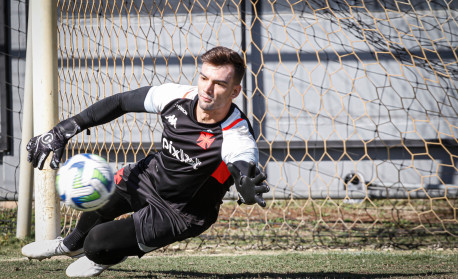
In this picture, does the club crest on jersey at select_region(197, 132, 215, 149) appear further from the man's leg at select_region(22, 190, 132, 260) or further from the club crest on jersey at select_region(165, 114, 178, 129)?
the man's leg at select_region(22, 190, 132, 260)

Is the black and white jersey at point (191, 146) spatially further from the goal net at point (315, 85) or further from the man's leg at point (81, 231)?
the goal net at point (315, 85)

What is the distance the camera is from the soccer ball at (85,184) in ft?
11.6

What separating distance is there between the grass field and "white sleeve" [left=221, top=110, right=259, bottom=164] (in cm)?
113

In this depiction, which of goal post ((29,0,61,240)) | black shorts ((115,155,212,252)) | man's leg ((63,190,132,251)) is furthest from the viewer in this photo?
goal post ((29,0,61,240))

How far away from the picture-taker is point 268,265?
15.9 ft

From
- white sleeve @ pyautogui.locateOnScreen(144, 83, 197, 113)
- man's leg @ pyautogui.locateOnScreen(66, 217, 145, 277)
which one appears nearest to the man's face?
white sleeve @ pyautogui.locateOnScreen(144, 83, 197, 113)

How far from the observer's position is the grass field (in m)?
4.36

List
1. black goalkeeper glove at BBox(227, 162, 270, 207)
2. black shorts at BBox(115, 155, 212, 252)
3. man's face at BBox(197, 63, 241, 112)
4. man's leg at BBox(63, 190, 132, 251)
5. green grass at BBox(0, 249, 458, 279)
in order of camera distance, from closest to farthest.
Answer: black goalkeeper glove at BBox(227, 162, 270, 207) → man's face at BBox(197, 63, 241, 112) → black shorts at BBox(115, 155, 212, 252) → man's leg at BBox(63, 190, 132, 251) → green grass at BBox(0, 249, 458, 279)

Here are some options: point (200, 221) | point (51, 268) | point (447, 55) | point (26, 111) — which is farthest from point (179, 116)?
point (447, 55)

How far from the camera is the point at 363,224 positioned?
6.80 m

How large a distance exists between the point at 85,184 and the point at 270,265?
75.8 inches

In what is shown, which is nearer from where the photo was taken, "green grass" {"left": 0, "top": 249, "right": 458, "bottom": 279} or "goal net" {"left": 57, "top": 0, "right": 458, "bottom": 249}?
"green grass" {"left": 0, "top": 249, "right": 458, "bottom": 279}

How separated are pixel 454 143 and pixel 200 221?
457 cm

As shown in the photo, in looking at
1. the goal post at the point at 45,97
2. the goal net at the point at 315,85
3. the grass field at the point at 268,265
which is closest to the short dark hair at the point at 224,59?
the grass field at the point at 268,265
